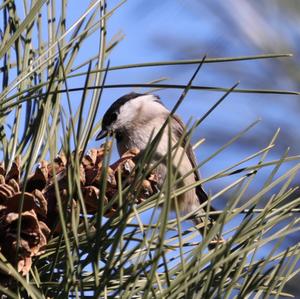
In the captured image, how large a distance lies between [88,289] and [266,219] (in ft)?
0.82

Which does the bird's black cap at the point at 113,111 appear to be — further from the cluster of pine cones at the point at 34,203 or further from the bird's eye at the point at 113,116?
the cluster of pine cones at the point at 34,203

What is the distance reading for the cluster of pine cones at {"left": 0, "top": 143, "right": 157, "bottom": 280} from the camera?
2.80ft

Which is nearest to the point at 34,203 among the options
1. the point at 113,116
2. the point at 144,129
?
the point at 113,116

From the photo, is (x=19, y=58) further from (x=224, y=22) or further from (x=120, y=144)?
(x=120, y=144)

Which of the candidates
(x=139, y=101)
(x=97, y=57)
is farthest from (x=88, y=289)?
(x=139, y=101)

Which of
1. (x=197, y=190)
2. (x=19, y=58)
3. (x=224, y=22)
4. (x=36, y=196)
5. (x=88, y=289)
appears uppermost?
(x=224, y=22)

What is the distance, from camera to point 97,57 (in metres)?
1.09

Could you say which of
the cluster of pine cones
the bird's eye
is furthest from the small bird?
the cluster of pine cones

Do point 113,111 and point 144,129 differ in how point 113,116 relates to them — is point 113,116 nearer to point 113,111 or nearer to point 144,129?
point 113,111

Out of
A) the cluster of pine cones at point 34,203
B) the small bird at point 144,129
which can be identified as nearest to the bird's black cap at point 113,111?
the small bird at point 144,129

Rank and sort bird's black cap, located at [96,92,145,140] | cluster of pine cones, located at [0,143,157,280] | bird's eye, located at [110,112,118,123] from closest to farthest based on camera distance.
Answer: cluster of pine cones, located at [0,143,157,280]
bird's black cap, located at [96,92,145,140]
bird's eye, located at [110,112,118,123]

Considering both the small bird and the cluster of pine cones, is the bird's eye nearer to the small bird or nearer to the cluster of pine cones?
the small bird

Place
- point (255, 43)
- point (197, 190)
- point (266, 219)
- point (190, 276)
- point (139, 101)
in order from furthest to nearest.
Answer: point (139, 101)
point (197, 190)
point (255, 43)
point (266, 219)
point (190, 276)

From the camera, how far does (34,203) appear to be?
2.88 ft
